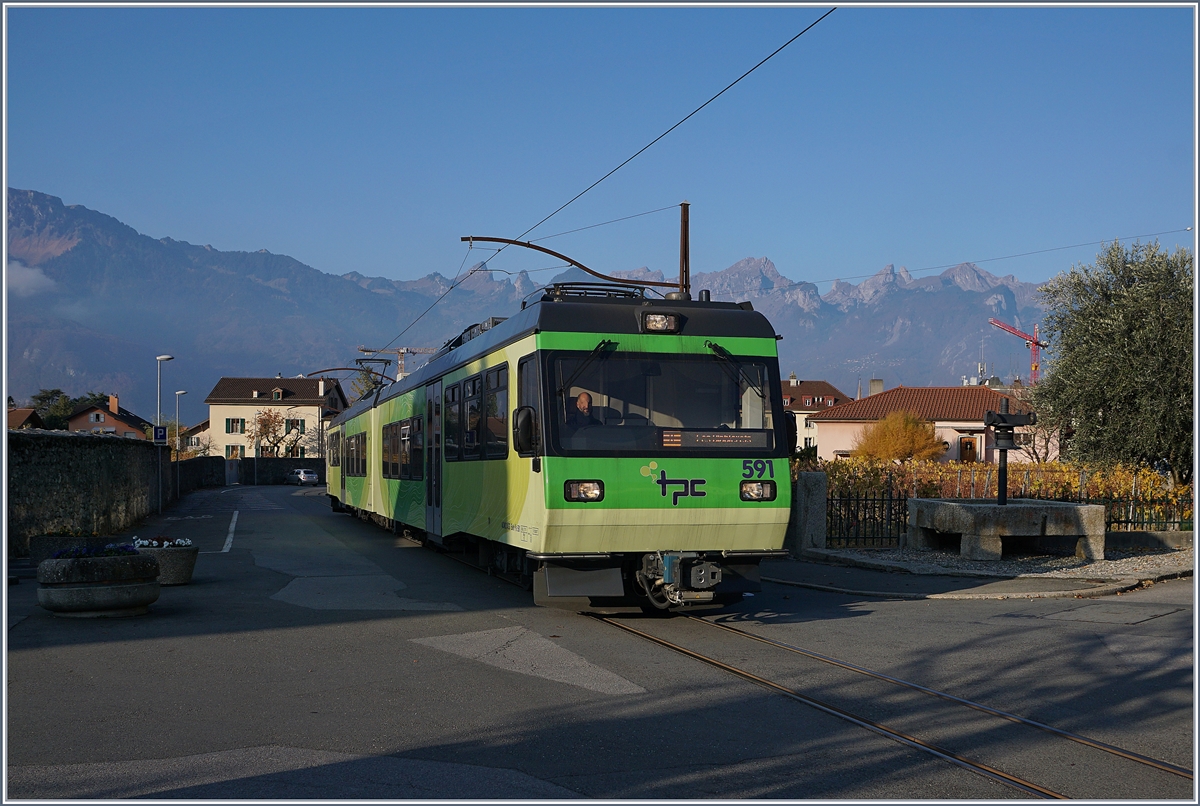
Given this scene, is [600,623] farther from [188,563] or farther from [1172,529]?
[1172,529]

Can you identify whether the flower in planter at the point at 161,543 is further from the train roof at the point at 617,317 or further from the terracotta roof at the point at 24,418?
the terracotta roof at the point at 24,418

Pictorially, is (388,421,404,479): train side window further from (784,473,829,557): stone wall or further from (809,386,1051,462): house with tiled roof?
(809,386,1051,462): house with tiled roof

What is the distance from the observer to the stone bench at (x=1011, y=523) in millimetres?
17219

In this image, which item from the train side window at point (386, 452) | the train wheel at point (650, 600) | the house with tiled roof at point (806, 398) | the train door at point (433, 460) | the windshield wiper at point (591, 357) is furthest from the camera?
the house with tiled roof at point (806, 398)

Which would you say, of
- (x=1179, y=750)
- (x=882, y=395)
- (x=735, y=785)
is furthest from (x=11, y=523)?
(x=882, y=395)

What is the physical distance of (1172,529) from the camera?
70.5 feet

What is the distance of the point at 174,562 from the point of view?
14.2m

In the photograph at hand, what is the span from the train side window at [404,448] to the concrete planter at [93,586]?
328 inches

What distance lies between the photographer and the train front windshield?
35.5 feet

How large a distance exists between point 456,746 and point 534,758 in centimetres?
54

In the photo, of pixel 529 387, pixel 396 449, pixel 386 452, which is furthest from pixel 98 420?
pixel 529 387

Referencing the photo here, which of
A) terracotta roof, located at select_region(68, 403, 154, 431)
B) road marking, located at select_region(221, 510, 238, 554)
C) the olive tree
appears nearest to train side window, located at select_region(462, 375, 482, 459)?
road marking, located at select_region(221, 510, 238, 554)

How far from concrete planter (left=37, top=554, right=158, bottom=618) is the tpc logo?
5.44 m

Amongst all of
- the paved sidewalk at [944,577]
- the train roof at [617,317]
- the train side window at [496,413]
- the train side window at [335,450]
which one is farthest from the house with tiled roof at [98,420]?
the train roof at [617,317]
